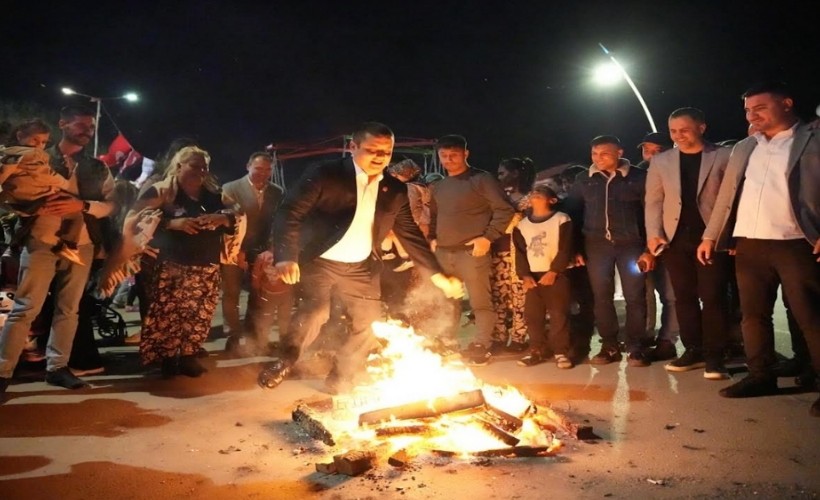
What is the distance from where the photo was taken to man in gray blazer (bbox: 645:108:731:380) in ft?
18.7

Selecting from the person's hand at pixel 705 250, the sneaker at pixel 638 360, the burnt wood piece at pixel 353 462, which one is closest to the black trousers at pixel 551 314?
the sneaker at pixel 638 360

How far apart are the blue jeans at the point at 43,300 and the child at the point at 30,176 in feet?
0.48

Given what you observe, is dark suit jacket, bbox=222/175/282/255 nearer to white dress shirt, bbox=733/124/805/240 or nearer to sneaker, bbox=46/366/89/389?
sneaker, bbox=46/366/89/389

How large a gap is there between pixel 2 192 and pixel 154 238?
4.26ft

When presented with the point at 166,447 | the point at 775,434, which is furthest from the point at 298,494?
the point at 775,434

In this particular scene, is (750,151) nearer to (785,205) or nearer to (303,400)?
(785,205)

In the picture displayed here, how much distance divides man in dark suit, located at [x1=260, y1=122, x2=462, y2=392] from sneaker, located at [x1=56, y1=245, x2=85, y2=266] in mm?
1889

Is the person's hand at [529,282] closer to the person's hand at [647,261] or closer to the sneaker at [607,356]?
the sneaker at [607,356]

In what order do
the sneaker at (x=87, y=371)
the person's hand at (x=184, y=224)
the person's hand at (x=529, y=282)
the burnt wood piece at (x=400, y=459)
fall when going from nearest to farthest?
the burnt wood piece at (x=400, y=459) < the person's hand at (x=184, y=224) < the sneaker at (x=87, y=371) < the person's hand at (x=529, y=282)

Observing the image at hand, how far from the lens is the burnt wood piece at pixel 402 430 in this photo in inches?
163

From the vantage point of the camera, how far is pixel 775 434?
13.6 ft

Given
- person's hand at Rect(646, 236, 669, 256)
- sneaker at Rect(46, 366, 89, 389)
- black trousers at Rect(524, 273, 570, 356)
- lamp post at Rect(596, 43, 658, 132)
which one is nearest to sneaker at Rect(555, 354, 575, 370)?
black trousers at Rect(524, 273, 570, 356)

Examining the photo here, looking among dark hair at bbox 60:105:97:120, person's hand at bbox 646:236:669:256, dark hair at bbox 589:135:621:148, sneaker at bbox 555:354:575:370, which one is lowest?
sneaker at bbox 555:354:575:370

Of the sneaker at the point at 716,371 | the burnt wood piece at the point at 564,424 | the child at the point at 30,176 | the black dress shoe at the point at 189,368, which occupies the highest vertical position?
the child at the point at 30,176
